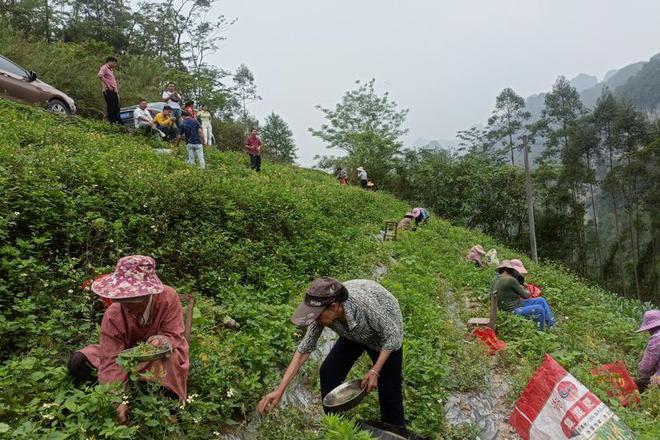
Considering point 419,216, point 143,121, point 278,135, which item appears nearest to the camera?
point 143,121

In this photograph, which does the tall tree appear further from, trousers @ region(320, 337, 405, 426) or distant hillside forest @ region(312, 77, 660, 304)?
trousers @ region(320, 337, 405, 426)

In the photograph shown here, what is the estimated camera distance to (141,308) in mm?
3156

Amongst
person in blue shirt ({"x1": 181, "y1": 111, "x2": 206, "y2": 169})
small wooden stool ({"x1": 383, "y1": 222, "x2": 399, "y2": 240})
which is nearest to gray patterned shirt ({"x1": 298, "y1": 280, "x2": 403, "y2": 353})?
person in blue shirt ({"x1": 181, "y1": 111, "x2": 206, "y2": 169})

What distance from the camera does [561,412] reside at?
3475mm

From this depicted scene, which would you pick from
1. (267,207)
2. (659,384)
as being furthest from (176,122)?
(659,384)

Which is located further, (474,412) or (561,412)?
(474,412)

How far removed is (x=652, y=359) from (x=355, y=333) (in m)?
4.37

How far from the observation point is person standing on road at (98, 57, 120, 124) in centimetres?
1041

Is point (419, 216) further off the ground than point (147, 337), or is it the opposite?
point (419, 216)

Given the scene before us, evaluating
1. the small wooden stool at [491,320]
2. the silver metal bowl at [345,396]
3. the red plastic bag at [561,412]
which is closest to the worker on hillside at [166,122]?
the small wooden stool at [491,320]

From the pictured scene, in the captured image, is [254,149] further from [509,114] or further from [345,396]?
[509,114]

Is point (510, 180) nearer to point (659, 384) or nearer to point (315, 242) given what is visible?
point (315, 242)

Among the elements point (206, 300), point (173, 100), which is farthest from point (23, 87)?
point (206, 300)

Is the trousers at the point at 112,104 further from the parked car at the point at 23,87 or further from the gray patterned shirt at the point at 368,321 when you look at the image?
the gray patterned shirt at the point at 368,321
